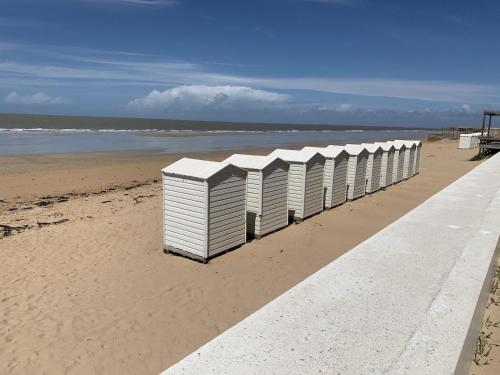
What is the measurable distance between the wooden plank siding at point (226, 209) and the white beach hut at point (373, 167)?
7.04 metres

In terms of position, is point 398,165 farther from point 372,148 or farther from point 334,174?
point 334,174

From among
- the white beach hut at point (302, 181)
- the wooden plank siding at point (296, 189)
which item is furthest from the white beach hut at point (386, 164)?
the wooden plank siding at point (296, 189)

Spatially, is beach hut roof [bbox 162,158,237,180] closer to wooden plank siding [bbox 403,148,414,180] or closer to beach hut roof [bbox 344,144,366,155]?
beach hut roof [bbox 344,144,366,155]

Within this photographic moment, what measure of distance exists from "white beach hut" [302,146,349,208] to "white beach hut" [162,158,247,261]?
4.25 m

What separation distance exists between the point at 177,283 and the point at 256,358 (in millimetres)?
4553

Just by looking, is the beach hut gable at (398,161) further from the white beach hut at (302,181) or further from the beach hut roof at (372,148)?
the white beach hut at (302,181)

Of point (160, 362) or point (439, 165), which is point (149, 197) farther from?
point (439, 165)

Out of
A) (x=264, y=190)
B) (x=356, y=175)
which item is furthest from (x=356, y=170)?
(x=264, y=190)

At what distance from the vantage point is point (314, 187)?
10656 mm

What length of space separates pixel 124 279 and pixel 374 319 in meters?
5.04

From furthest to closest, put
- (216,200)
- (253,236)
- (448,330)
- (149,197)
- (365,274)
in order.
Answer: (149,197) < (253,236) < (216,200) < (365,274) < (448,330)

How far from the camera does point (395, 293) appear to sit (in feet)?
10.7

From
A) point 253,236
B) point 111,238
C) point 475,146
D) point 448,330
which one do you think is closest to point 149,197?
point 111,238

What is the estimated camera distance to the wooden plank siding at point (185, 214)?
287 inches
